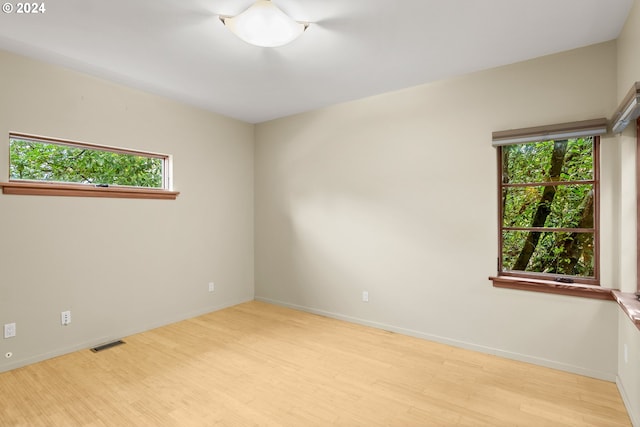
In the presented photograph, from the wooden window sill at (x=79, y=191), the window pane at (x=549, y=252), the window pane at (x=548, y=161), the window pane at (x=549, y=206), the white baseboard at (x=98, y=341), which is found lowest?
the white baseboard at (x=98, y=341)

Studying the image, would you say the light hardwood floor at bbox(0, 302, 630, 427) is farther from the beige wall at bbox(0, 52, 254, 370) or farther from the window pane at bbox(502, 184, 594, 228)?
the window pane at bbox(502, 184, 594, 228)

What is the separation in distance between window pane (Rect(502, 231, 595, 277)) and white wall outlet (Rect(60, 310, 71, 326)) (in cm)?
417

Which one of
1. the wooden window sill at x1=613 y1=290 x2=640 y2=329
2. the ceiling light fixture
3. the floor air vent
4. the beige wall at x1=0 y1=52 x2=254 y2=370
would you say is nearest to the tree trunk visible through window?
the wooden window sill at x1=613 y1=290 x2=640 y2=329

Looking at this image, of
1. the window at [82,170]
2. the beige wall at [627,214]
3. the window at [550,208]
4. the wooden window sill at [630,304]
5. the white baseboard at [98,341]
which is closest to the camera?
the wooden window sill at [630,304]

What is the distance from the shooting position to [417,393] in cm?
245

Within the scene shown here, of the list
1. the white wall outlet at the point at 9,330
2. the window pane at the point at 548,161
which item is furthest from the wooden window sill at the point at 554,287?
the white wall outlet at the point at 9,330

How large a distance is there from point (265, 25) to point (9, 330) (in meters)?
3.24

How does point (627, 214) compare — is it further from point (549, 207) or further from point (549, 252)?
point (549, 252)

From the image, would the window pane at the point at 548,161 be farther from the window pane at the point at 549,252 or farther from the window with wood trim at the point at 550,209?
the window pane at the point at 549,252

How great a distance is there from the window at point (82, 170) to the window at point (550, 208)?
3700 mm

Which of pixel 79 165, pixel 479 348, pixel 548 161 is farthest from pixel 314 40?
pixel 479 348

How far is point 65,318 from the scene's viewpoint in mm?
3107

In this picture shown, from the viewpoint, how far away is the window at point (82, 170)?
115 inches

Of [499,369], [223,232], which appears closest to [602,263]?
[499,369]
